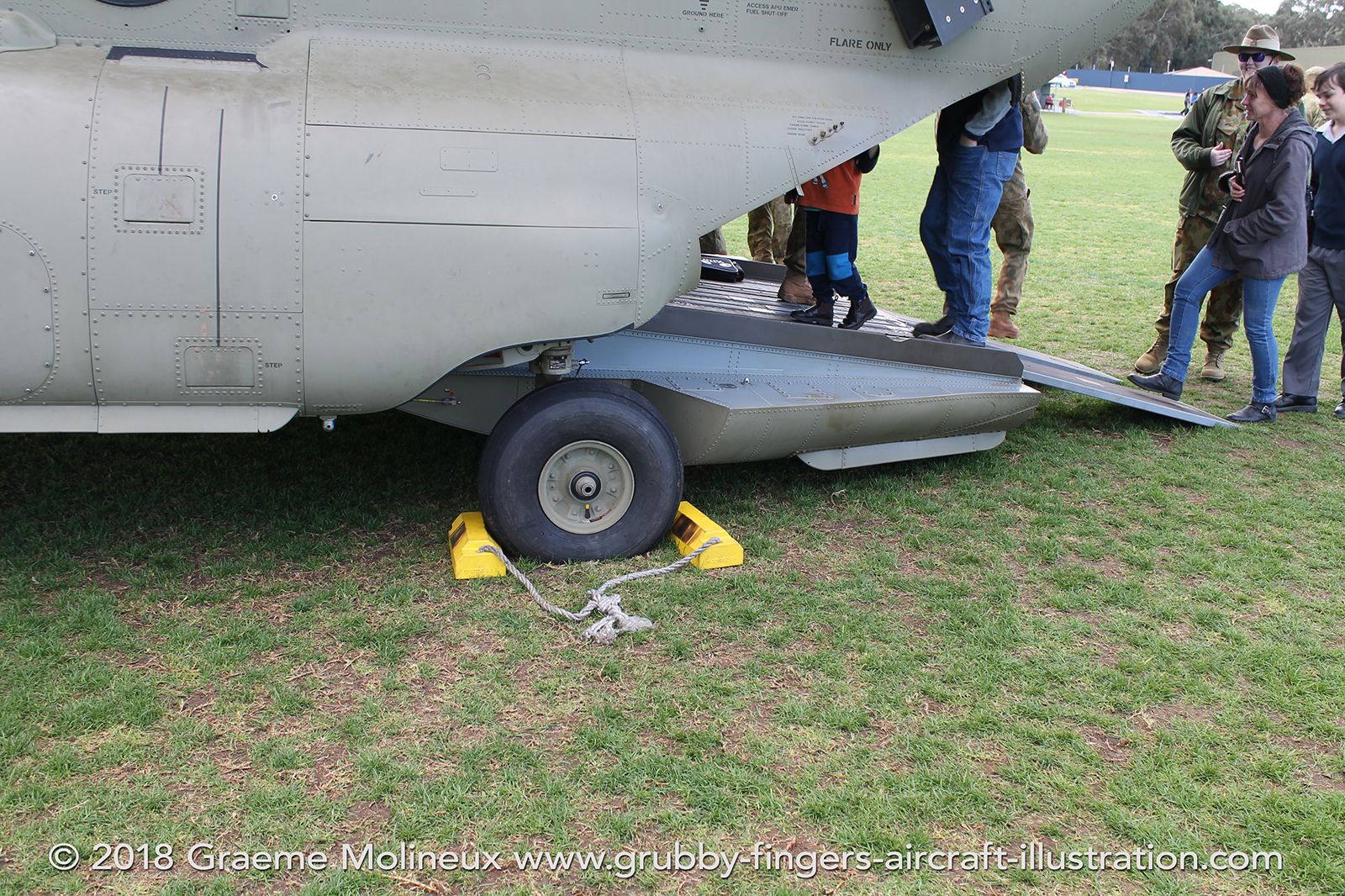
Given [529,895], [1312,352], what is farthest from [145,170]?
[1312,352]

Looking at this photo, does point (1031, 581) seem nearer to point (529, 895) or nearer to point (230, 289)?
point (529, 895)

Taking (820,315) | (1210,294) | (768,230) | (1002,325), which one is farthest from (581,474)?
(1210,294)

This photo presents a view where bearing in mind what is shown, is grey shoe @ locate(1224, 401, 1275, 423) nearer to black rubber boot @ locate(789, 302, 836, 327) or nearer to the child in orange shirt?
the child in orange shirt

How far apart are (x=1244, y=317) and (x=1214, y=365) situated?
52.6 inches

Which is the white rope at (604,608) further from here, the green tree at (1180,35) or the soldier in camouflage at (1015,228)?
the green tree at (1180,35)

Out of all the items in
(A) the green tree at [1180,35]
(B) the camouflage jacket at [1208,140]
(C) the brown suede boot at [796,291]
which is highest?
(A) the green tree at [1180,35]

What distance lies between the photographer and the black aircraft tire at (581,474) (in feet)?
14.3

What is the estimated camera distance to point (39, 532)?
452 cm

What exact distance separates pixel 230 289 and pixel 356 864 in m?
2.12

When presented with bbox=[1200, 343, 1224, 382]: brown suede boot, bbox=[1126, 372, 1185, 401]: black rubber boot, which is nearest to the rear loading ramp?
bbox=[1126, 372, 1185, 401]: black rubber boot

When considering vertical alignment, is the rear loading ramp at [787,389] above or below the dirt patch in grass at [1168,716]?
above

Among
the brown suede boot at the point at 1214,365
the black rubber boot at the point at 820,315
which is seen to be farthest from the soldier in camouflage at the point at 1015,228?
the black rubber boot at the point at 820,315

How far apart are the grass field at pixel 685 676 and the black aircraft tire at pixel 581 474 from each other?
173mm

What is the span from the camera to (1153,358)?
306 inches
